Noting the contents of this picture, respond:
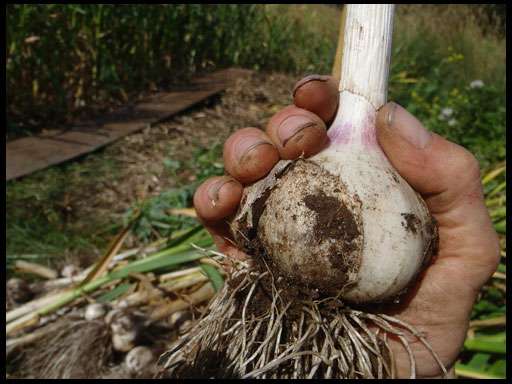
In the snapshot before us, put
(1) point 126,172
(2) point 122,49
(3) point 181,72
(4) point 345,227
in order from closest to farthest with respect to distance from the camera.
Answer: (4) point 345,227 < (1) point 126,172 < (2) point 122,49 < (3) point 181,72

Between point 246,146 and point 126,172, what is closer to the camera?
point 246,146

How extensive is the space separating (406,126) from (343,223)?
1.00ft

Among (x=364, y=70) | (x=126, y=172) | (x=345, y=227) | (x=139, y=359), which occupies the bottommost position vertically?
(x=139, y=359)

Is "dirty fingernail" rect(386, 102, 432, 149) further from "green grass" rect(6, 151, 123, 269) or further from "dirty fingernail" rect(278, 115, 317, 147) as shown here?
"green grass" rect(6, 151, 123, 269)

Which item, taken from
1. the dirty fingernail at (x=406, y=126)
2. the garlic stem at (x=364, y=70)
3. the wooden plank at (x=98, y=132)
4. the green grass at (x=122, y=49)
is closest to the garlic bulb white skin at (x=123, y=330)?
the garlic stem at (x=364, y=70)

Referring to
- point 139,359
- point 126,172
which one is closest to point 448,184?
point 139,359

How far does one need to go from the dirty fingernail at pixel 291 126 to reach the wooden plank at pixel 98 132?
6.90 feet

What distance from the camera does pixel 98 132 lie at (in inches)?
133

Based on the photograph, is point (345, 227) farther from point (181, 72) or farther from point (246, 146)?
point (181, 72)

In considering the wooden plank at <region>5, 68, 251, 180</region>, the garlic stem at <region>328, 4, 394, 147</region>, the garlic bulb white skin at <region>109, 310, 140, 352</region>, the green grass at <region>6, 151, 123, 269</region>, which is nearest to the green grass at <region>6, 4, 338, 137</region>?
the wooden plank at <region>5, 68, 251, 180</region>

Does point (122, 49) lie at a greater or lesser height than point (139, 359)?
greater

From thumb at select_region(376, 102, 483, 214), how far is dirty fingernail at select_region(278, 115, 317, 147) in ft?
0.59

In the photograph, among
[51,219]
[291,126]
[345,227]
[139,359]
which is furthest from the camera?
[51,219]

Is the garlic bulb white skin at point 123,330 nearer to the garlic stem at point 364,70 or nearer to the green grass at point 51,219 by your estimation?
the green grass at point 51,219
